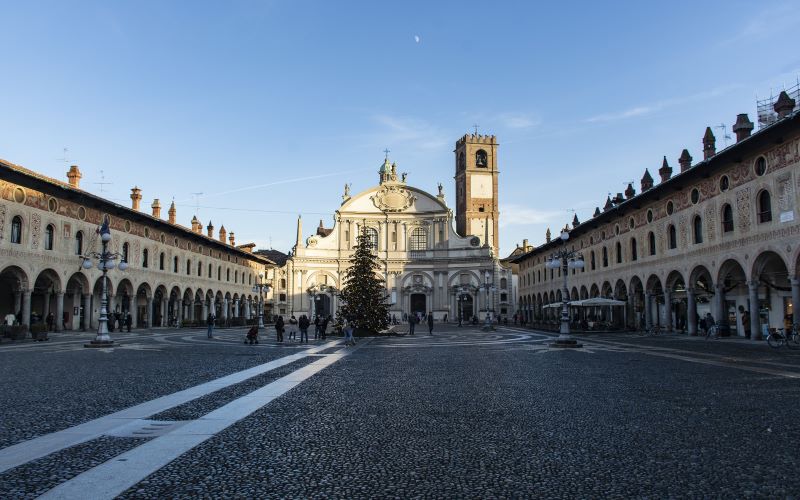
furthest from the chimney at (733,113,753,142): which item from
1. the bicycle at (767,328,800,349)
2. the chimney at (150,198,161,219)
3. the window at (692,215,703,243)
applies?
the chimney at (150,198,161,219)

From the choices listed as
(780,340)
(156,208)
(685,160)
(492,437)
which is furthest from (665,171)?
(156,208)

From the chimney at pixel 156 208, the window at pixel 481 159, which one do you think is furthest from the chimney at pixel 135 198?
the window at pixel 481 159

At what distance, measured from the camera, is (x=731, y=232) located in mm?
25891

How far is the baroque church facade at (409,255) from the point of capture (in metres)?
76.9

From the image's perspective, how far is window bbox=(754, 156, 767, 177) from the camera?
23.3m

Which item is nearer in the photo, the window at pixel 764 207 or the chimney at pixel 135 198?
the window at pixel 764 207

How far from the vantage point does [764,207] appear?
78.0 feet

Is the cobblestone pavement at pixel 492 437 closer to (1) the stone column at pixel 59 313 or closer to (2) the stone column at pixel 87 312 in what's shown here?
(1) the stone column at pixel 59 313

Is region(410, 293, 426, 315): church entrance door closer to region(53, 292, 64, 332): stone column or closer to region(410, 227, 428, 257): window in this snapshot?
region(410, 227, 428, 257): window

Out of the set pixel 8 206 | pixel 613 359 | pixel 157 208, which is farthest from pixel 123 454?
pixel 157 208

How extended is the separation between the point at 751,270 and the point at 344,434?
23558 mm

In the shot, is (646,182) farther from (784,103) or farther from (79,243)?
(79,243)

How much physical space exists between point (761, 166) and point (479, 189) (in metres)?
60.6

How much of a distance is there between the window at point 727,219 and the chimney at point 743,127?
3.65m
